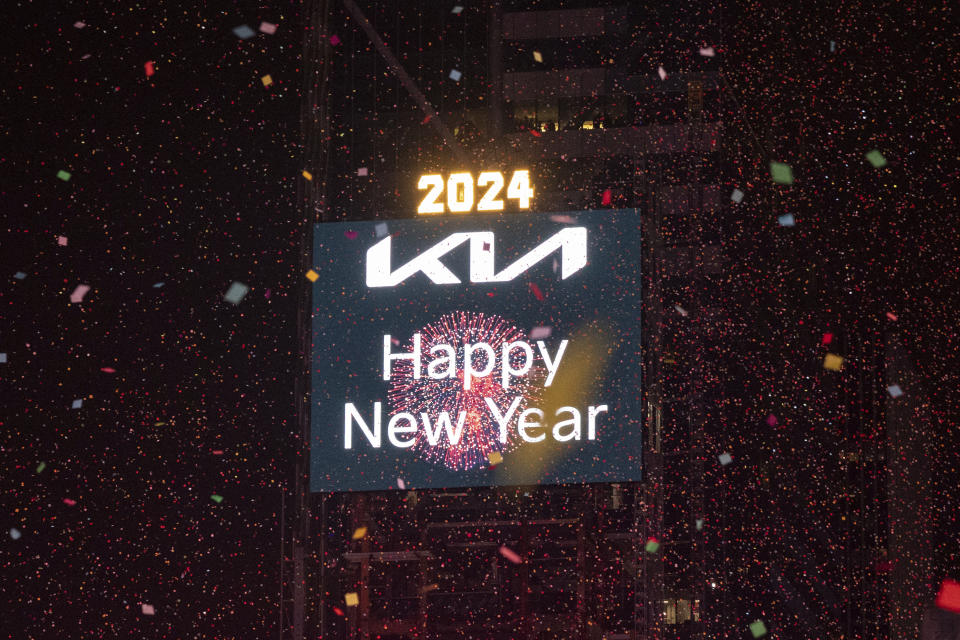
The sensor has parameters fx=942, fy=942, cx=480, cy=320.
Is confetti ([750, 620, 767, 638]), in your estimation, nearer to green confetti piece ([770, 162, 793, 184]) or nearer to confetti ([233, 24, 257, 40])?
green confetti piece ([770, 162, 793, 184])

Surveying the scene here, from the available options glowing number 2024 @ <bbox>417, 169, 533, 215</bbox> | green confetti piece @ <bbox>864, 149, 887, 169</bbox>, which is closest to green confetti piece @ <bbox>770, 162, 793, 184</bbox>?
green confetti piece @ <bbox>864, 149, 887, 169</bbox>

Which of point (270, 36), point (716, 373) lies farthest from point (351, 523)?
point (270, 36)

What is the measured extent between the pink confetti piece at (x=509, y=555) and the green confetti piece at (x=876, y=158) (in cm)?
140

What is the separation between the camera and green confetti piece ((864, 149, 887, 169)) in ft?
6.34

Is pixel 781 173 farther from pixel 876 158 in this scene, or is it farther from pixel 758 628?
pixel 758 628

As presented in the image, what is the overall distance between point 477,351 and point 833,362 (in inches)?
35.4

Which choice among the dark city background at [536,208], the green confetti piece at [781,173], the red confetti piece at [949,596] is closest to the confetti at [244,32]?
the dark city background at [536,208]

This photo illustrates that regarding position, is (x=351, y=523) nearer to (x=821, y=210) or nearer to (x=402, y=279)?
(x=402, y=279)

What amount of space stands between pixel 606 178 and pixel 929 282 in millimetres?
1087

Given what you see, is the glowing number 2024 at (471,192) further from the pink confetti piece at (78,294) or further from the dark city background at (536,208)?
the pink confetti piece at (78,294)

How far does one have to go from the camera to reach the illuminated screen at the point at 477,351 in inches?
96.1

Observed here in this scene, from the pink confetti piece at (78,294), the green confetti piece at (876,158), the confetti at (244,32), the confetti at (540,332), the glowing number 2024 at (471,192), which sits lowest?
the confetti at (540,332)

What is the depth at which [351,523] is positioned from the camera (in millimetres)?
2619

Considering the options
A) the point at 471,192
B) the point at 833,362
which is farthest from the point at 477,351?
the point at 833,362
